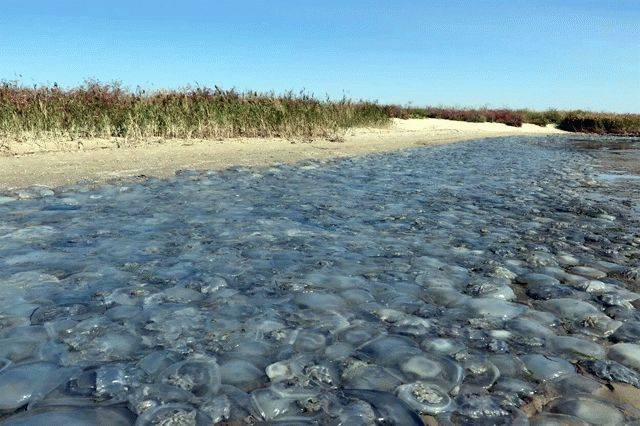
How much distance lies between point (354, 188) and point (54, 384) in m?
5.18

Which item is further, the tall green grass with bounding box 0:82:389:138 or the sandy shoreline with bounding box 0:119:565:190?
the tall green grass with bounding box 0:82:389:138

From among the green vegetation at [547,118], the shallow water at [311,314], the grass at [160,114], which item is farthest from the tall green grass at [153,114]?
the green vegetation at [547,118]

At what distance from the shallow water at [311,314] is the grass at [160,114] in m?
7.55

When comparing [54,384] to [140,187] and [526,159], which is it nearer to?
[140,187]

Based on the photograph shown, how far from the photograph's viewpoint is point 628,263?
3.59m

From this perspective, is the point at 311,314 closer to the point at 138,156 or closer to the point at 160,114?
the point at 138,156

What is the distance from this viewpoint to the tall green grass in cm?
1195

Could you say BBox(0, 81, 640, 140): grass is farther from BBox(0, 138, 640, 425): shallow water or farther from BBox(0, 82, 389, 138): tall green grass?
BBox(0, 138, 640, 425): shallow water

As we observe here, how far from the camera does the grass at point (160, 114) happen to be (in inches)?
471

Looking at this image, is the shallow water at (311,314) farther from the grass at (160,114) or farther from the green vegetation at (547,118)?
the green vegetation at (547,118)

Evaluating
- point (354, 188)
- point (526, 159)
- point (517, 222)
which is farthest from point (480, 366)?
point (526, 159)

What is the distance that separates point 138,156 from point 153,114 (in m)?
3.94

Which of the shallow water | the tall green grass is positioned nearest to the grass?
the tall green grass

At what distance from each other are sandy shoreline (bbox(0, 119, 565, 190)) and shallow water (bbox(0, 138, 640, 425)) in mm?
2200
